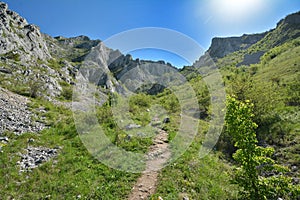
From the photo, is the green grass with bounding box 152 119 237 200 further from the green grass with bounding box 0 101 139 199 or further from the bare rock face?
the bare rock face

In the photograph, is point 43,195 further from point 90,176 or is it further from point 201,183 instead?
point 201,183

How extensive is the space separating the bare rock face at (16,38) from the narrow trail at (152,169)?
50.2 m

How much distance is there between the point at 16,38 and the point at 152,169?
3061 inches

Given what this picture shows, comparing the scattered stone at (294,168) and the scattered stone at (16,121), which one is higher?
the scattered stone at (16,121)

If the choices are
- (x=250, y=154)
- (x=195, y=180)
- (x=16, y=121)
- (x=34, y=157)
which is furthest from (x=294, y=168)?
(x=16, y=121)

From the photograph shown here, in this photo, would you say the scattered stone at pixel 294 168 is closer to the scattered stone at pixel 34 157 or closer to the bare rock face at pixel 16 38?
the scattered stone at pixel 34 157

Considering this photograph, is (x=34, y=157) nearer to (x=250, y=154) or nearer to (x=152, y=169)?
(x=152, y=169)

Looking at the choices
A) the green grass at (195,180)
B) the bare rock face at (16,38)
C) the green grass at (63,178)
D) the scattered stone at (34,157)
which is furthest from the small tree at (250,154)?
the bare rock face at (16,38)

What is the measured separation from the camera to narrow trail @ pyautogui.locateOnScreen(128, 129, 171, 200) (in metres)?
8.12

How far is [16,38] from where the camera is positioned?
6272cm

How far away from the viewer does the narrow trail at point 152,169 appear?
8125 mm

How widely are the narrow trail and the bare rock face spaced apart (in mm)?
50175

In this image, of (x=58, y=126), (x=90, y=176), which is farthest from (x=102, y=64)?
(x=90, y=176)

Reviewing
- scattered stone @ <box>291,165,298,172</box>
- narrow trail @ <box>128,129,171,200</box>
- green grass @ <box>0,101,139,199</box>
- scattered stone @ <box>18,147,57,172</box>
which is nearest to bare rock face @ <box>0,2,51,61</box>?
scattered stone @ <box>18,147,57,172</box>
